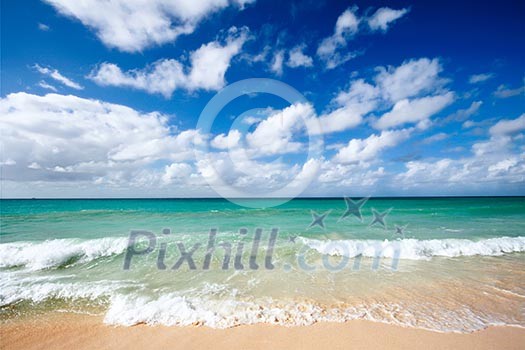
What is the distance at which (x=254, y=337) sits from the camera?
13.4 ft

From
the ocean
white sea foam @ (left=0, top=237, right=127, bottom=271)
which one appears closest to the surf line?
the ocean

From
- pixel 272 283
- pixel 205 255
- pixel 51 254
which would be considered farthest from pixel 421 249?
pixel 51 254

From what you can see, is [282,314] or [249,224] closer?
[282,314]

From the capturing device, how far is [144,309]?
4922 millimetres

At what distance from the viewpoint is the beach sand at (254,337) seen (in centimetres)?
388

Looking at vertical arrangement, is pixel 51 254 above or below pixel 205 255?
above

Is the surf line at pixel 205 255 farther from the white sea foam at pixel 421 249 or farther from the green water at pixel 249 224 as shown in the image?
the green water at pixel 249 224

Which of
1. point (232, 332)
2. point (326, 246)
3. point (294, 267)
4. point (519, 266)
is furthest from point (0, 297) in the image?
point (519, 266)

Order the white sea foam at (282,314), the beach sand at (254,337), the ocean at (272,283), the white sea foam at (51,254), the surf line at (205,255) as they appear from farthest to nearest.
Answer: the white sea foam at (51,254) < the surf line at (205,255) < the ocean at (272,283) < the white sea foam at (282,314) < the beach sand at (254,337)

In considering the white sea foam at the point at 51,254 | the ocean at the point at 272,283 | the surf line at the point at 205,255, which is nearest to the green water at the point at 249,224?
the surf line at the point at 205,255

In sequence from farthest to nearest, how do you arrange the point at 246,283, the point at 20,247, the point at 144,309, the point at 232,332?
the point at 20,247
the point at 246,283
the point at 144,309
the point at 232,332

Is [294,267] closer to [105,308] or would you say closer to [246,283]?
[246,283]

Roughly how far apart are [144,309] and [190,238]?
27.2ft

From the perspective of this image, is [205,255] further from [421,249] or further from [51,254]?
[421,249]
